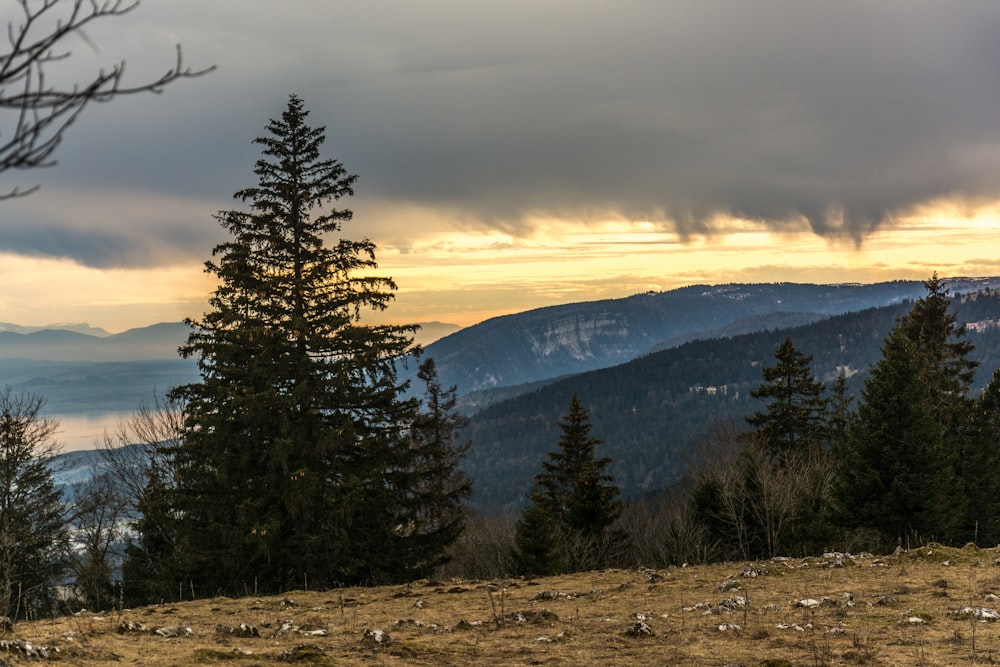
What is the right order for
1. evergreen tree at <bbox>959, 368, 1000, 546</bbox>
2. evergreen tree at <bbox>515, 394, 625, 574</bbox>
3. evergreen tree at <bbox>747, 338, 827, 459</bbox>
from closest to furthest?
evergreen tree at <bbox>515, 394, 625, 574</bbox> < evergreen tree at <bbox>959, 368, 1000, 546</bbox> < evergreen tree at <bbox>747, 338, 827, 459</bbox>

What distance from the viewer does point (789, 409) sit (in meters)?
40.7

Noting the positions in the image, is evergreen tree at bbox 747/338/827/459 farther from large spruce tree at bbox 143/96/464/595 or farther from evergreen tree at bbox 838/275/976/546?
large spruce tree at bbox 143/96/464/595

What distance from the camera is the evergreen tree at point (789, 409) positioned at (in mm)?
40484

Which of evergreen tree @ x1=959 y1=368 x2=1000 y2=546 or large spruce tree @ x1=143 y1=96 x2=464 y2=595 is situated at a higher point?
large spruce tree @ x1=143 y1=96 x2=464 y2=595

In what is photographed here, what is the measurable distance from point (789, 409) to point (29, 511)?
1488 inches

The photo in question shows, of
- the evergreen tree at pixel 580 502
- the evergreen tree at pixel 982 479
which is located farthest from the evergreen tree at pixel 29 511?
the evergreen tree at pixel 982 479

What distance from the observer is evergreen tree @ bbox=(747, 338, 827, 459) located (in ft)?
133

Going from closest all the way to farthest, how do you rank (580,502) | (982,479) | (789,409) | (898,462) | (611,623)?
1. (611,623)
2. (898,462)
3. (580,502)
4. (982,479)
5. (789,409)

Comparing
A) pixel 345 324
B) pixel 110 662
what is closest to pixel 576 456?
pixel 345 324

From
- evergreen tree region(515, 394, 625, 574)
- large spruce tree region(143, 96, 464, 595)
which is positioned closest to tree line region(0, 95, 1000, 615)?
large spruce tree region(143, 96, 464, 595)

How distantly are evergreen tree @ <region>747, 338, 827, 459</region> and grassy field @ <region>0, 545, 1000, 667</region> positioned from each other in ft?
81.9

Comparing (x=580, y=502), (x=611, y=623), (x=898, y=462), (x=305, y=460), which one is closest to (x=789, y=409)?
(x=898, y=462)

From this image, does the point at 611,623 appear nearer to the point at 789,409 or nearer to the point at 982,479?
the point at 789,409

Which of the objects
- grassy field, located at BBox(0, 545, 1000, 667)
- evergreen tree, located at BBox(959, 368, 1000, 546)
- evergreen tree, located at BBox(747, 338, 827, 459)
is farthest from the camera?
evergreen tree, located at BBox(747, 338, 827, 459)
